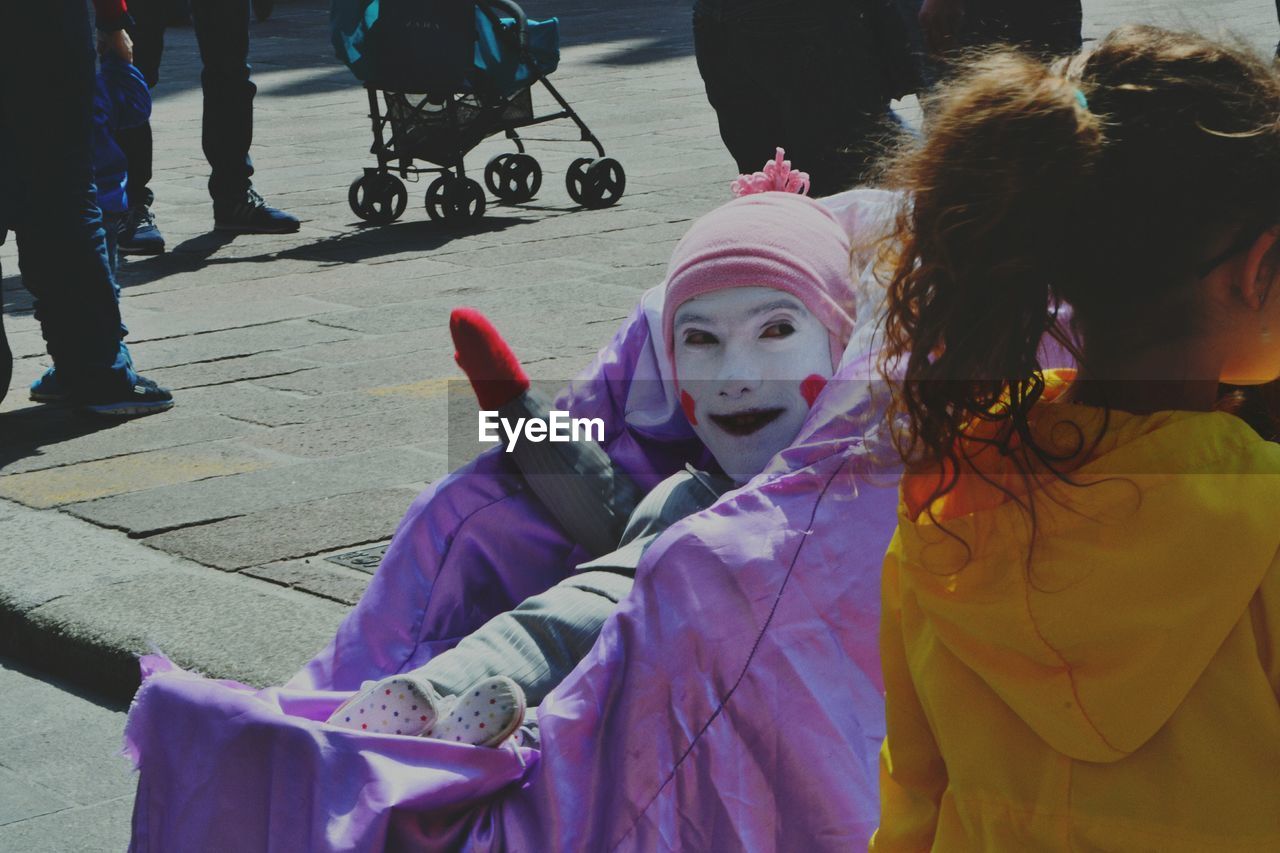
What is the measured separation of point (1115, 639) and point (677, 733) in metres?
0.84

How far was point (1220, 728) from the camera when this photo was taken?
1.12 meters

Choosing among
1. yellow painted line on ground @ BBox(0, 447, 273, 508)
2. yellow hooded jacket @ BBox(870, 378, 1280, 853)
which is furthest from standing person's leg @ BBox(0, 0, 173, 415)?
yellow hooded jacket @ BBox(870, 378, 1280, 853)

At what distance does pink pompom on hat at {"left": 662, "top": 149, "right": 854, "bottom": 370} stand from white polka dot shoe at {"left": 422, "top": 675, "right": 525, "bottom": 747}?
0.63 meters

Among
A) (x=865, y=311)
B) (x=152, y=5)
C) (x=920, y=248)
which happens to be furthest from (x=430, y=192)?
(x=920, y=248)

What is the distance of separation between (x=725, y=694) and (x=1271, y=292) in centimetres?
91

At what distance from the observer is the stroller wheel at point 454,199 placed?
6.43 meters

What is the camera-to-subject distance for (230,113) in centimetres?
625

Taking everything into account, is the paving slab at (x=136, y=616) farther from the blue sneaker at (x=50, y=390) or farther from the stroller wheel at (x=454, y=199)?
the stroller wheel at (x=454, y=199)

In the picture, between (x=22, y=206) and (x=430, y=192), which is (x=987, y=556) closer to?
(x=22, y=206)

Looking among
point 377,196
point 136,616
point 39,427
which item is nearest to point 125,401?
point 39,427

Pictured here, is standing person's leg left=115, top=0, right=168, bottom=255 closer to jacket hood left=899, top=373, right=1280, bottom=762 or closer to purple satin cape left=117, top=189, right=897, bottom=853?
purple satin cape left=117, top=189, right=897, bottom=853

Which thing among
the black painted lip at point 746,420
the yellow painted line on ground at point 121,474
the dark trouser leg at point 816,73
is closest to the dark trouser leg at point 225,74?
the yellow painted line on ground at point 121,474

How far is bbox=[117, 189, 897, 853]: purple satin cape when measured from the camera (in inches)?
74.2

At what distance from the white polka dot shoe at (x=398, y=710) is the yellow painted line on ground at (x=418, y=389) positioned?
2.22 metres
